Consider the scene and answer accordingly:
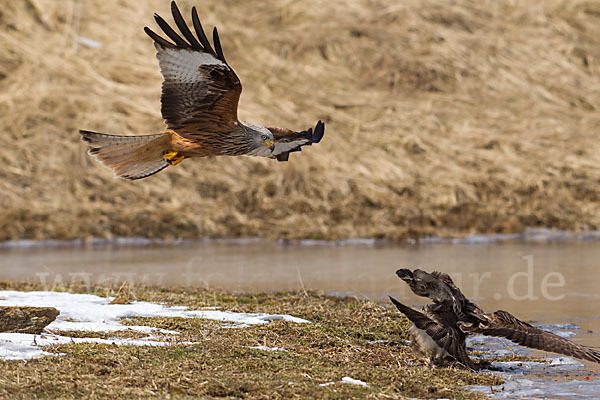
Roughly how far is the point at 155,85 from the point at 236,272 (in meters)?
12.9

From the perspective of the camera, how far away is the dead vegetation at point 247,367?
177 inches

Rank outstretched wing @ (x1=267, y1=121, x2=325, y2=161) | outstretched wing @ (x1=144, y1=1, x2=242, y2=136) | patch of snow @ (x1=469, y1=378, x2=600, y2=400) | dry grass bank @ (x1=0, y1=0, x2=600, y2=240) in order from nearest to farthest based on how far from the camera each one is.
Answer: patch of snow @ (x1=469, y1=378, x2=600, y2=400), outstretched wing @ (x1=144, y1=1, x2=242, y2=136), outstretched wing @ (x1=267, y1=121, x2=325, y2=161), dry grass bank @ (x1=0, y1=0, x2=600, y2=240)

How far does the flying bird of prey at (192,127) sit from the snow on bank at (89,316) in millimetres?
1230

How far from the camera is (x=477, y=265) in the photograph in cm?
1187

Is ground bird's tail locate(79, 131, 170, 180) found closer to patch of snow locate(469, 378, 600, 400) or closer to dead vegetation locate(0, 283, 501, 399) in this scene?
dead vegetation locate(0, 283, 501, 399)

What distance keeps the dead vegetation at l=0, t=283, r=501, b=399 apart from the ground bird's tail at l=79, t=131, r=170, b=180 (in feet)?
4.42

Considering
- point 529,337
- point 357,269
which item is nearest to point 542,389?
point 529,337

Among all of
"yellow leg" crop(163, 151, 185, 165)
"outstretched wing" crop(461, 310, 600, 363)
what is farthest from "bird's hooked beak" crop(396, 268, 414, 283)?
"yellow leg" crop(163, 151, 185, 165)

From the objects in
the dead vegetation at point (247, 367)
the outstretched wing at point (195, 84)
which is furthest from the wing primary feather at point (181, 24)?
the dead vegetation at point (247, 367)

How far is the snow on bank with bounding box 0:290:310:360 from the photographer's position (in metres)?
5.40

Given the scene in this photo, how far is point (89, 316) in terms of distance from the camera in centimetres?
680

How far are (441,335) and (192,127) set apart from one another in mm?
2678

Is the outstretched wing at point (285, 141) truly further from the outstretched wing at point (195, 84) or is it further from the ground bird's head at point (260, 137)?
the outstretched wing at point (195, 84)

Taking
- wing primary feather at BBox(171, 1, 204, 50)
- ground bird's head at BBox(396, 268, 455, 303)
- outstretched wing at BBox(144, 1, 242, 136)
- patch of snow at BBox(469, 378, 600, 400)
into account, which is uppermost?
wing primary feather at BBox(171, 1, 204, 50)
